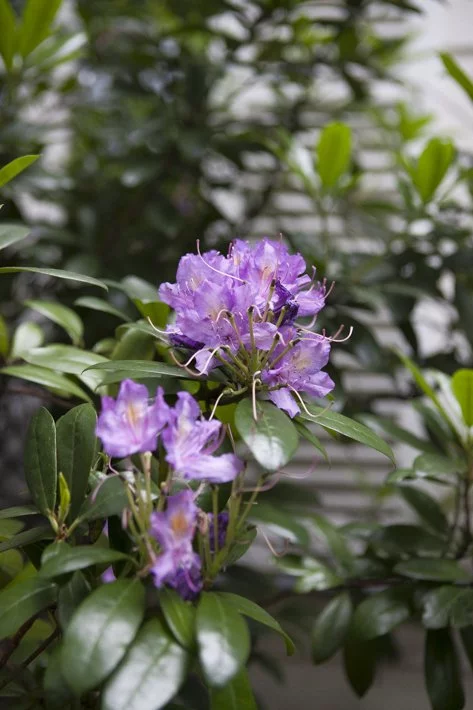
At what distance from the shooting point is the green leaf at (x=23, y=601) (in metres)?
0.62

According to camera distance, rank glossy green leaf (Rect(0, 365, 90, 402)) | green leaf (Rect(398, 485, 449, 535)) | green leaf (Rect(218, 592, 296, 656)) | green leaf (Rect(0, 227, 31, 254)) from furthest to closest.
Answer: green leaf (Rect(398, 485, 449, 535)), glossy green leaf (Rect(0, 365, 90, 402)), green leaf (Rect(0, 227, 31, 254)), green leaf (Rect(218, 592, 296, 656))

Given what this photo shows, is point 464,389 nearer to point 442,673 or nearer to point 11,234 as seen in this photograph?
point 442,673

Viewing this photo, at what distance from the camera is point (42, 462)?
0.75 m

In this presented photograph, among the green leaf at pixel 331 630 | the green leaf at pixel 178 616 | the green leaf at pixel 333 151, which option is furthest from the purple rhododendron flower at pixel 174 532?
the green leaf at pixel 333 151

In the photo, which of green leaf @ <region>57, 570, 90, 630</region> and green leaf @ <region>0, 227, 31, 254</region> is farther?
green leaf @ <region>0, 227, 31, 254</region>

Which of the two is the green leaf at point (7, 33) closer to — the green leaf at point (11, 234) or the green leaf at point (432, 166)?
the green leaf at point (11, 234)

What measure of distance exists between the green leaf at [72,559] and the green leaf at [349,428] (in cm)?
23

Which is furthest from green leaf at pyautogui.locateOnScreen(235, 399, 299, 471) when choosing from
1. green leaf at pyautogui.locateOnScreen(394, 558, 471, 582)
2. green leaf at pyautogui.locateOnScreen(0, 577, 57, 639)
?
green leaf at pyautogui.locateOnScreen(394, 558, 471, 582)

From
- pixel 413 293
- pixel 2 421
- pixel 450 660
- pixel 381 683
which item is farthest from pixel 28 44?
pixel 381 683

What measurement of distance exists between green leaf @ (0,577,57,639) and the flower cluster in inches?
9.7

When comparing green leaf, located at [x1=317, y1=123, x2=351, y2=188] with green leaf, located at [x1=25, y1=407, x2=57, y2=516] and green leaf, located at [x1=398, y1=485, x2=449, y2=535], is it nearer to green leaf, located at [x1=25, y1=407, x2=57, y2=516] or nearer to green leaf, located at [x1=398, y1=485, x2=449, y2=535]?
green leaf, located at [x1=398, y1=485, x2=449, y2=535]

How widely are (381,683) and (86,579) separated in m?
1.39

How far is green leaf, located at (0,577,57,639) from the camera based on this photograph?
624 mm

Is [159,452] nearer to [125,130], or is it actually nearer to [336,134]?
[336,134]
